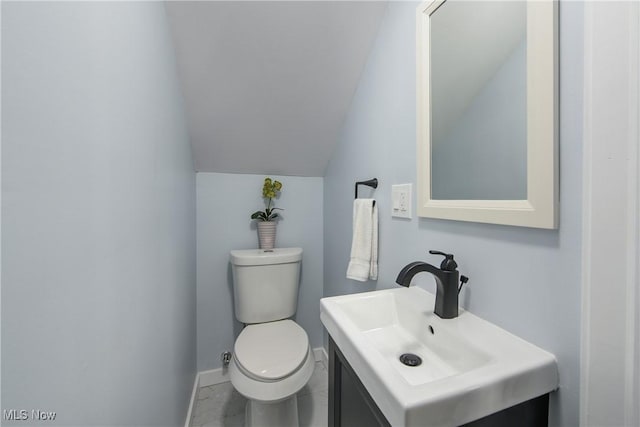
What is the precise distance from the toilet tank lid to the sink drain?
97cm

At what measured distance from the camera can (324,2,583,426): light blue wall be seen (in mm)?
500

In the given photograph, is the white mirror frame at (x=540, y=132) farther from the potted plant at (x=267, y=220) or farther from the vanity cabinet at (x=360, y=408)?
the potted plant at (x=267, y=220)

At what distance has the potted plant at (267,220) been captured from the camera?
65.0 inches

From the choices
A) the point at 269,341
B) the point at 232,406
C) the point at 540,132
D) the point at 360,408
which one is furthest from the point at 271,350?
the point at 540,132

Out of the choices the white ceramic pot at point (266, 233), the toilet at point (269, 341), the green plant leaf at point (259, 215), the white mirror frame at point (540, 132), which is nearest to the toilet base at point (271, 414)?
the toilet at point (269, 341)

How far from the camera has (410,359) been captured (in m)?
0.71

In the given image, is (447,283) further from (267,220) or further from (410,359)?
(267,220)

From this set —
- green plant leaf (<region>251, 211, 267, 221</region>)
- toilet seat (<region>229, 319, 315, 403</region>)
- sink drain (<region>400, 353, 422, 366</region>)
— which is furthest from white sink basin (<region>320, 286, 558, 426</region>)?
green plant leaf (<region>251, 211, 267, 221</region>)

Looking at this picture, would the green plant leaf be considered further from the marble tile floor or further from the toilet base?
the marble tile floor

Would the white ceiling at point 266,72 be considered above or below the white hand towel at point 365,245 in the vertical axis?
above

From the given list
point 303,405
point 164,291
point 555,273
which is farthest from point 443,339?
point 303,405

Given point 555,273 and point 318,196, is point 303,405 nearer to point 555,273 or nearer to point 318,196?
point 318,196

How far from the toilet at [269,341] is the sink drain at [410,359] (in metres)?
0.60

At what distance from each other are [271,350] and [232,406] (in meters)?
0.62
